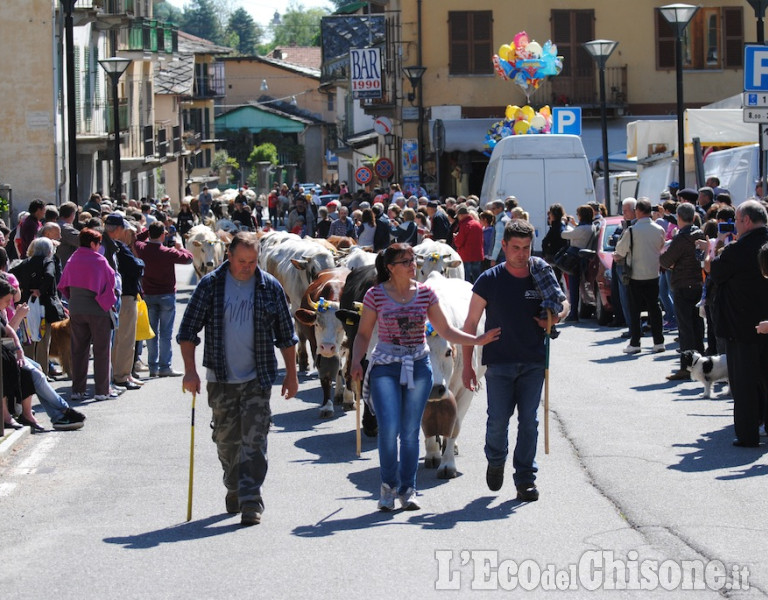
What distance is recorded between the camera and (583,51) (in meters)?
46.3

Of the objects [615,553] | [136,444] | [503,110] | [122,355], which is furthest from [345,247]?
[503,110]

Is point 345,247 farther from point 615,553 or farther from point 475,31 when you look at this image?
point 475,31

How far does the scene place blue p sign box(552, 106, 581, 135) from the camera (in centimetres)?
3472

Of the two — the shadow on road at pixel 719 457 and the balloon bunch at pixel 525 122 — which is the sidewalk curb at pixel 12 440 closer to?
the shadow on road at pixel 719 457

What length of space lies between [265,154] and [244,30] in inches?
3832

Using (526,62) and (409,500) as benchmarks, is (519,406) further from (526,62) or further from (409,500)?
(526,62)

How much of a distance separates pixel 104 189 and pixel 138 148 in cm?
562

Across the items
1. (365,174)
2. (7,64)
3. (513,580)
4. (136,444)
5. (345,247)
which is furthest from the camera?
(365,174)

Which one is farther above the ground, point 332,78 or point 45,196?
point 332,78

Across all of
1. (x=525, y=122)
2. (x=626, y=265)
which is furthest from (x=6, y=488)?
(x=525, y=122)

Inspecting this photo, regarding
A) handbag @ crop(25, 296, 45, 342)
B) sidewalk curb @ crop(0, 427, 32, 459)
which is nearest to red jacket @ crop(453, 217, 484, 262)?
handbag @ crop(25, 296, 45, 342)

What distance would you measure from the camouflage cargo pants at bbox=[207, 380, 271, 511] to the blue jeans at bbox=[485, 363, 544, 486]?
5.11 ft

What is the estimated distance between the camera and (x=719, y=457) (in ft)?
35.9

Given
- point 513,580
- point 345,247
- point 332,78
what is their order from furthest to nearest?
point 332,78, point 345,247, point 513,580
